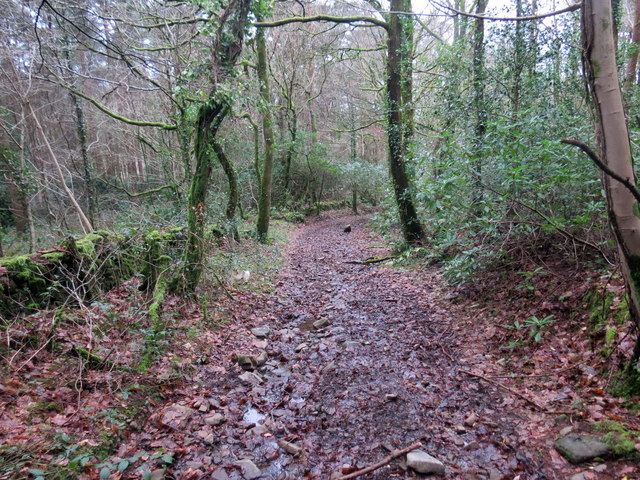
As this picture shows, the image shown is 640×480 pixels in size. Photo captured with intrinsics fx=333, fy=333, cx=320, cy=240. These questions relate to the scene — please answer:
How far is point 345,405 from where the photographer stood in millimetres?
3480

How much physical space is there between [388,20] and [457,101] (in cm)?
359

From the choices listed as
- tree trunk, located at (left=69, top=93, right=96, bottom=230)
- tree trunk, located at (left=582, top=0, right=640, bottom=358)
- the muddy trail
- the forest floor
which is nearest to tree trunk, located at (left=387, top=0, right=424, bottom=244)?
the muddy trail

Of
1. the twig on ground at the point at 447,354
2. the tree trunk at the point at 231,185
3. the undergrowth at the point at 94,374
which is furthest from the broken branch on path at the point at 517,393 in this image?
the tree trunk at the point at 231,185

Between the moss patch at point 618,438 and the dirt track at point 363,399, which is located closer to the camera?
the moss patch at point 618,438

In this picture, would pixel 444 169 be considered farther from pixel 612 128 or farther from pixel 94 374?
pixel 94 374

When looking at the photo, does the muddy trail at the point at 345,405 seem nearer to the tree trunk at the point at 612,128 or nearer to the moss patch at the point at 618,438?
the moss patch at the point at 618,438

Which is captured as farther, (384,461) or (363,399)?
(363,399)

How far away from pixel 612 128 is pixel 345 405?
3399mm

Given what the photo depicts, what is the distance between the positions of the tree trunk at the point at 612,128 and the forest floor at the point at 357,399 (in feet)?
3.52

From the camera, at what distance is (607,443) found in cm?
241

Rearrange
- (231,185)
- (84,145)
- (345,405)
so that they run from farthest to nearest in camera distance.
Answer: (84,145)
(231,185)
(345,405)

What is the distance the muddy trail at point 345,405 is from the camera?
274 cm

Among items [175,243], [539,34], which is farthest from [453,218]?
[175,243]

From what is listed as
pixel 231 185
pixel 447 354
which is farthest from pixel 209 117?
pixel 231 185
